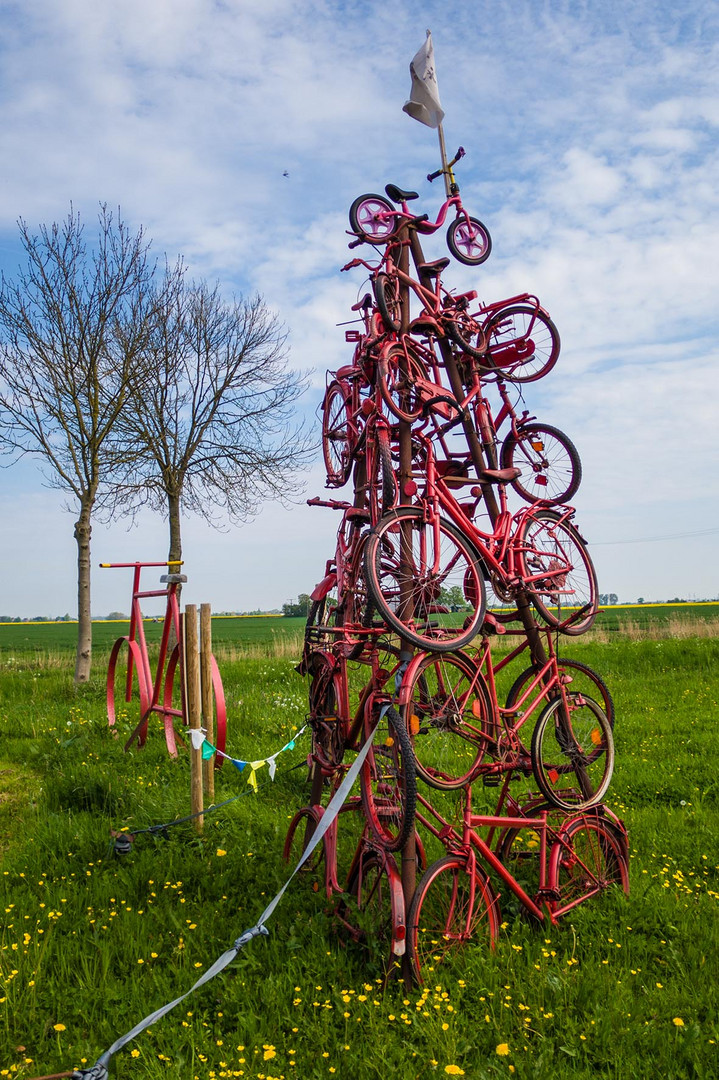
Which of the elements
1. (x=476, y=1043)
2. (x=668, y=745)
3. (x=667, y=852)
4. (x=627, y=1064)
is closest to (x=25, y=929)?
(x=476, y=1043)

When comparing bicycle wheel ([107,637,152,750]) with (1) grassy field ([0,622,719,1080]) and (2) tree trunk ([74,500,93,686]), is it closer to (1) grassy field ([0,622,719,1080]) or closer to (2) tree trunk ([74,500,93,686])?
(1) grassy field ([0,622,719,1080])

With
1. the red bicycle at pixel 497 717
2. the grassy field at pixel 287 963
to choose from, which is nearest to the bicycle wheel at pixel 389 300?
the red bicycle at pixel 497 717

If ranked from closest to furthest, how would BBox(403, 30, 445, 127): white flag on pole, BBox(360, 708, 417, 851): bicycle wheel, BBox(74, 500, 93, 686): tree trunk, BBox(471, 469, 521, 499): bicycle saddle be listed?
BBox(360, 708, 417, 851): bicycle wheel → BBox(471, 469, 521, 499): bicycle saddle → BBox(403, 30, 445, 127): white flag on pole → BBox(74, 500, 93, 686): tree trunk

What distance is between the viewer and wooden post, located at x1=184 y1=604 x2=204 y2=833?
20.7 ft

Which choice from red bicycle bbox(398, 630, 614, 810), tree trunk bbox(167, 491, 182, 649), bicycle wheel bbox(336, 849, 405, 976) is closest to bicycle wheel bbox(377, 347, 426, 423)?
red bicycle bbox(398, 630, 614, 810)

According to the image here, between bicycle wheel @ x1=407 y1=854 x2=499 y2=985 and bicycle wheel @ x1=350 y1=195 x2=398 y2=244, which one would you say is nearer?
bicycle wheel @ x1=407 y1=854 x2=499 y2=985

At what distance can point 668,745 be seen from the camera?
28.5 ft

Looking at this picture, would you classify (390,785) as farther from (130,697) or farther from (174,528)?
(174,528)

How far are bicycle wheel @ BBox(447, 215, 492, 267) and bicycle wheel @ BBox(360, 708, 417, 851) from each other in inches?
122

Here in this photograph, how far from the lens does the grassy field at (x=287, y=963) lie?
374 centimetres

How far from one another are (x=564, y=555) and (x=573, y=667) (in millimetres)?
764

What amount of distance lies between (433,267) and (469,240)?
56 centimetres

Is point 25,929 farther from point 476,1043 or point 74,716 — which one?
point 74,716

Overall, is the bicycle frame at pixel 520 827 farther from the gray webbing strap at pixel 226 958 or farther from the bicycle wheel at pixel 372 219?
the bicycle wheel at pixel 372 219
